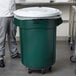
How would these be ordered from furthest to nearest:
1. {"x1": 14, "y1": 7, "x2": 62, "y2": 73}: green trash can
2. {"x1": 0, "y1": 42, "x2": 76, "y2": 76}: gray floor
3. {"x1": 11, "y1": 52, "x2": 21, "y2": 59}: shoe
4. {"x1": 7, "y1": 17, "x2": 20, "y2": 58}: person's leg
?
{"x1": 11, "y1": 52, "x2": 21, "y2": 59}: shoe
{"x1": 7, "y1": 17, "x2": 20, "y2": 58}: person's leg
{"x1": 0, "y1": 42, "x2": 76, "y2": 76}: gray floor
{"x1": 14, "y1": 7, "x2": 62, "y2": 73}: green trash can

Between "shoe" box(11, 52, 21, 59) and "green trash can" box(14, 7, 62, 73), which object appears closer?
"green trash can" box(14, 7, 62, 73)

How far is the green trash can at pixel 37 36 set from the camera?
3.33 meters

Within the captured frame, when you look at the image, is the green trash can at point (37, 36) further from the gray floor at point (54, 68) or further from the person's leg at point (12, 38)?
the person's leg at point (12, 38)

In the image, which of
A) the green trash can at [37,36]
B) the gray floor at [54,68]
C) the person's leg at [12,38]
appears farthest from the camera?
the person's leg at [12,38]

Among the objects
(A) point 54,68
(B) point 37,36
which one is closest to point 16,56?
(A) point 54,68

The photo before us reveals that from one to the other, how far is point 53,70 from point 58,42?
5.76 feet

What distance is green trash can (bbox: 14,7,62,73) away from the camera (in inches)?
131

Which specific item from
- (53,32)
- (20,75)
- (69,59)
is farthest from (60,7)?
(20,75)

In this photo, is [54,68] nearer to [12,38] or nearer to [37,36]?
[37,36]

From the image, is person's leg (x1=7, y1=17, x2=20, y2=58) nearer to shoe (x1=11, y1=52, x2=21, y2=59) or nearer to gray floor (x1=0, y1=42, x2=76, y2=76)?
shoe (x1=11, y1=52, x2=21, y2=59)

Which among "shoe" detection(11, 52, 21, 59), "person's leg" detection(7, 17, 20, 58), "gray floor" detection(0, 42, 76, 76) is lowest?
"gray floor" detection(0, 42, 76, 76)

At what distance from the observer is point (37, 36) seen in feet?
11.1

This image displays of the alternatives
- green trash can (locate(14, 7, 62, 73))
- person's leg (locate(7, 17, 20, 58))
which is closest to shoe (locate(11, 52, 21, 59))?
person's leg (locate(7, 17, 20, 58))

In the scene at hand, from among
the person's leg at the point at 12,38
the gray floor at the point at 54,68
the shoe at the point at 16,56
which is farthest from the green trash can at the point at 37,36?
the shoe at the point at 16,56
